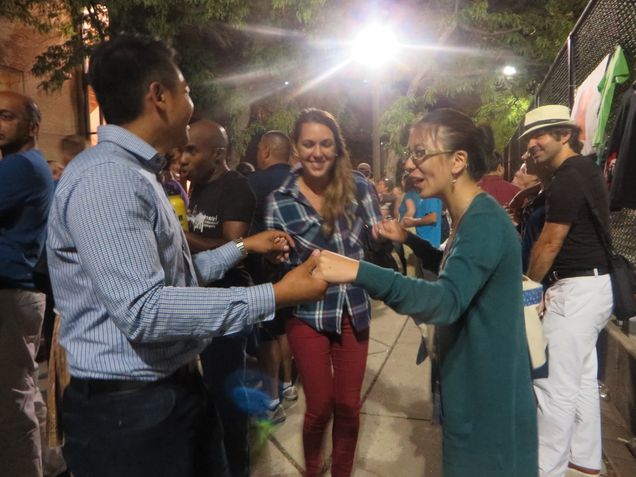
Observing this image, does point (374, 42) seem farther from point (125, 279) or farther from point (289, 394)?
point (125, 279)

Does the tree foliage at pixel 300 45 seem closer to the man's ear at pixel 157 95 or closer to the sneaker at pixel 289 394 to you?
the sneaker at pixel 289 394

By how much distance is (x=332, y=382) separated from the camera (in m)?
2.82

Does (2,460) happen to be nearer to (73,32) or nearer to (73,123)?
(73,32)

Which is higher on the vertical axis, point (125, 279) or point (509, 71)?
point (509, 71)

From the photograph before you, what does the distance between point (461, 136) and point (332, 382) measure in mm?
1610

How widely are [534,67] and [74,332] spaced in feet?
48.1

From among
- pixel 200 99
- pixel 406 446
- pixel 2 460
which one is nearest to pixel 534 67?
pixel 200 99

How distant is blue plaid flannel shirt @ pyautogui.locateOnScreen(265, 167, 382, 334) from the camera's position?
2.72 metres

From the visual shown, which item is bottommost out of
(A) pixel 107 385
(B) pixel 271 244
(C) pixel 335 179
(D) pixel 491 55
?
(A) pixel 107 385

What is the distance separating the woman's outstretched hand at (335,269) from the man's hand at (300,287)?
17mm

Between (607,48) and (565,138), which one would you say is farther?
(607,48)

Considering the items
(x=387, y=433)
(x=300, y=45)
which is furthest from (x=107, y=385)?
(x=300, y=45)

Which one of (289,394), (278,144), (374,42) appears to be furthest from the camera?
(374,42)

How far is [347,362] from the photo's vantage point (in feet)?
9.14
